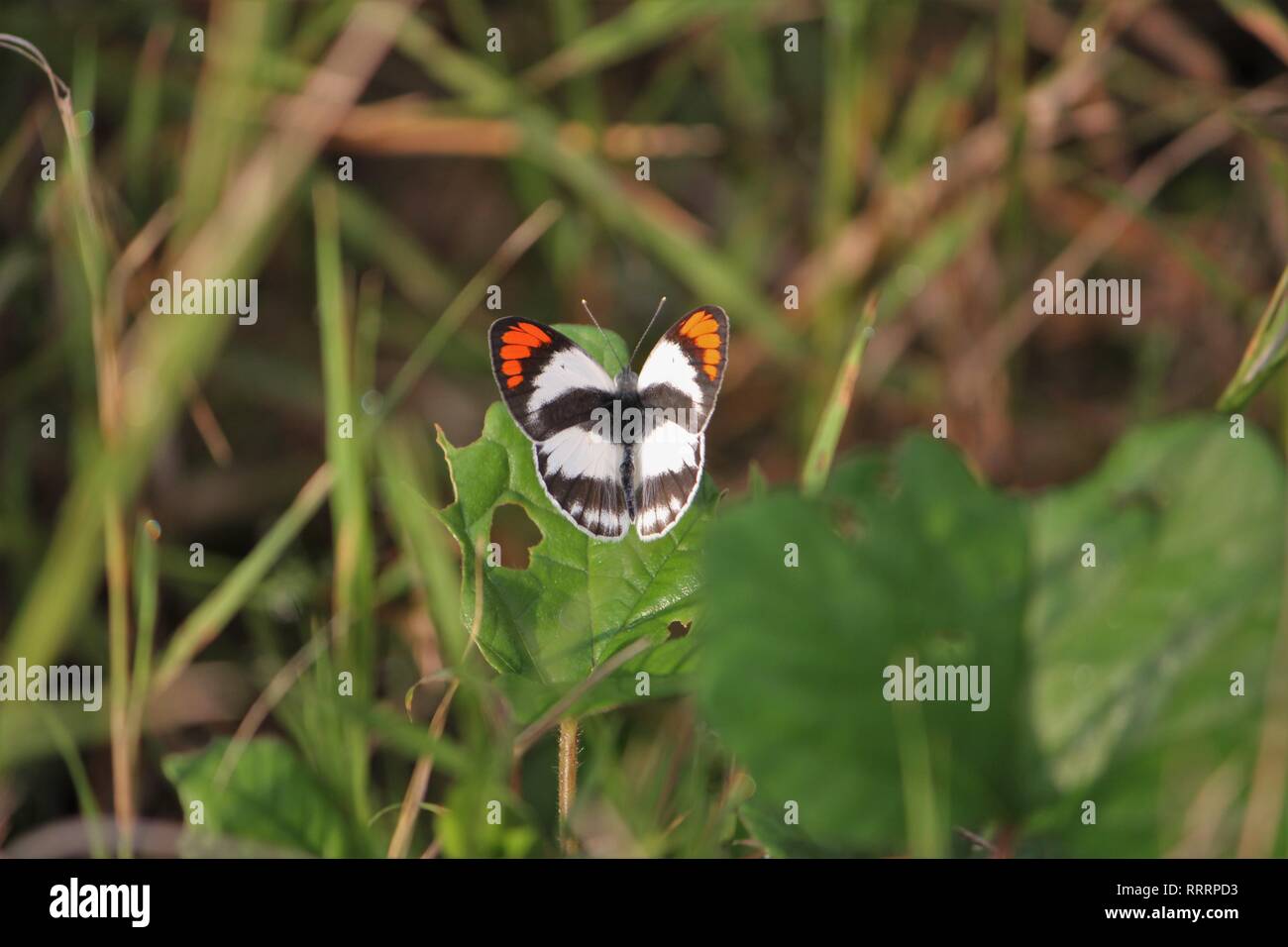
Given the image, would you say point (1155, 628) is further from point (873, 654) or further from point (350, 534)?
point (350, 534)

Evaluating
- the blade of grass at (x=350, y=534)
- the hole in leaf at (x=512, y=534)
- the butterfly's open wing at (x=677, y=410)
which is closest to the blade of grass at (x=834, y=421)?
the butterfly's open wing at (x=677, y=410)

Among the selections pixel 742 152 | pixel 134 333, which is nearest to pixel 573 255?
pixel 742 152

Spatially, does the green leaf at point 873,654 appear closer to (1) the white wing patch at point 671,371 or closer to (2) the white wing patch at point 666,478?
(2) the white wing patch at point 666,478

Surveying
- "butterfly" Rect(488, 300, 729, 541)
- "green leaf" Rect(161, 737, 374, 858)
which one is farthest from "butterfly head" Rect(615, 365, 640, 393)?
"green leaf" Rect(161, 737, 374, 858)

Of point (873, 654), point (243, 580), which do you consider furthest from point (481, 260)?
point (873, 654)

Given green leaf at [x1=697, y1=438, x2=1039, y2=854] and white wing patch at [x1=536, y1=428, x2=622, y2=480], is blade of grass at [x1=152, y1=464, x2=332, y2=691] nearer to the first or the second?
white wing patch at [x1=536, y1=428, x2=622, y2=480]
